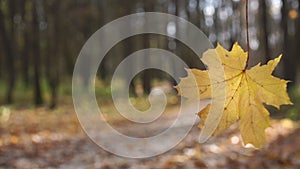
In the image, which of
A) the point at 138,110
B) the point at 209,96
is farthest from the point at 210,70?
the point at 138,110

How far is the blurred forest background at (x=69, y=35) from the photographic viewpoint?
1179 cm

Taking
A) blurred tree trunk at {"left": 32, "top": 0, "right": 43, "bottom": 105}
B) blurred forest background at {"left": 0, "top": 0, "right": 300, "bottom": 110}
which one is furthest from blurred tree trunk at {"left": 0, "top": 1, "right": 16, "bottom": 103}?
blurred tree trunk at {"left": 32, "top": 0, "right": 43, "bottom": 105}

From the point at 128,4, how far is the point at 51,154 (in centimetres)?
1080

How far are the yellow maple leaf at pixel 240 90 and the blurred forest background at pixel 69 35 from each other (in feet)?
27.7

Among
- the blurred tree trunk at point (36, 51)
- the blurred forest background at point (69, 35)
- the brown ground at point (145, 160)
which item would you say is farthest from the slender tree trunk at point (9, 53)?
the brown ground at point (145, 160)

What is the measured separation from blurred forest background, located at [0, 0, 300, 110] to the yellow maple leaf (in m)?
8.46

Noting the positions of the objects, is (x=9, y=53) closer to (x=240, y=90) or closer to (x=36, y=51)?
(x=36, y=51)

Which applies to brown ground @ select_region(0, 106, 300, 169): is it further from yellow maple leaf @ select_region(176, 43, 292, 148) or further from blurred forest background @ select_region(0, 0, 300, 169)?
yellow maple leaf @ select_region(176, 43, 292, 148)

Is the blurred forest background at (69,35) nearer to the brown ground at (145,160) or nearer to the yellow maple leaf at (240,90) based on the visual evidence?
the brown ground at (145,160)

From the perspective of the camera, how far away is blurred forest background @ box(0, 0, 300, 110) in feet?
38.7

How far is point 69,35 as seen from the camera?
18.3 meters

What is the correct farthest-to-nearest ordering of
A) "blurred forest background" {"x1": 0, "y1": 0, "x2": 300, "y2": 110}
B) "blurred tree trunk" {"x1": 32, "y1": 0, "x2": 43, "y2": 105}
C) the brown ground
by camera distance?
Answer: "blurred forest background" {"x1": 0, "y1": 0, "x2": 300, "y2": 110}
"blurred tree trunk" {"x1": 32, "y1": 0, "x2": 43, "y2": 105}
the brown ground

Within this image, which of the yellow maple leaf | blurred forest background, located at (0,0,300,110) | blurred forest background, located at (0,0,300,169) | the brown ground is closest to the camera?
the yellow maple leaf

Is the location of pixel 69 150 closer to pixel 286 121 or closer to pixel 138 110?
pixel 286 121
